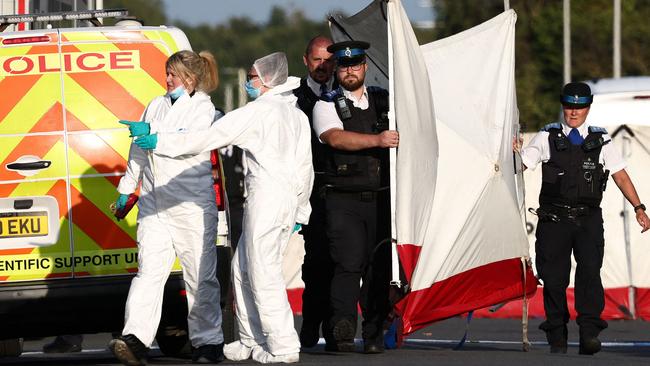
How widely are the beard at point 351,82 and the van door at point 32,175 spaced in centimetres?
185

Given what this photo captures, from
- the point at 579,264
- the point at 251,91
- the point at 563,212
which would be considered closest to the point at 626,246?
the point at 579,264

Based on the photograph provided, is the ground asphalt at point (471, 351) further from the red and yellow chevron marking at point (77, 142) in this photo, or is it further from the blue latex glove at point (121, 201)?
the blue latex glove at point (121, 201)

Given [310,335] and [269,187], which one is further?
[310,335]

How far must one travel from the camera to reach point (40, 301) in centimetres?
1105

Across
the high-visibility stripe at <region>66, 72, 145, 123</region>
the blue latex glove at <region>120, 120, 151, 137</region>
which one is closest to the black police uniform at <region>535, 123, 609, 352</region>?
the high-visibility stripe at <region>66, 72, 145, 123</region>

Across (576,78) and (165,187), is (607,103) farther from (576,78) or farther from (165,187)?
(576,78)

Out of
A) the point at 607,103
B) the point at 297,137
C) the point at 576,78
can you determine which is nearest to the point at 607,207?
the point at 607,103

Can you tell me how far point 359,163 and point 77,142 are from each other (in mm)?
1902

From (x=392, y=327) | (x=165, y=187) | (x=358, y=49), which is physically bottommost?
(x=392, y=327)

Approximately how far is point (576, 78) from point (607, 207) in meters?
38.7

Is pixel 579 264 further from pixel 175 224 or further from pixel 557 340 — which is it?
pixel 175 224

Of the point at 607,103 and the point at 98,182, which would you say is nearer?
the point at 98,182

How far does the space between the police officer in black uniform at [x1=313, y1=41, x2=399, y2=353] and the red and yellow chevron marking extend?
1.31 meters

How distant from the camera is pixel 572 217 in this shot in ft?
40.7
